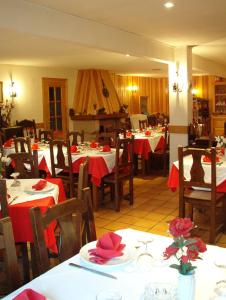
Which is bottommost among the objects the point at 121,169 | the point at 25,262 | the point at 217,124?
the point at 25,262

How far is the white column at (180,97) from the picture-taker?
6680mm

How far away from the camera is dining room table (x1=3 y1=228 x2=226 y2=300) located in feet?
4.17

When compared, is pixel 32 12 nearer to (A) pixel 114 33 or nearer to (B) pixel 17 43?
(A) pixel 114 33

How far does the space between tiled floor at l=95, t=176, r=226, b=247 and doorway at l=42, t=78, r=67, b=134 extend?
4.45 meters

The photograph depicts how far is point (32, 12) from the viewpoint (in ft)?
12.6

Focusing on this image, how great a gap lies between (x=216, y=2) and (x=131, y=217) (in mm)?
2764

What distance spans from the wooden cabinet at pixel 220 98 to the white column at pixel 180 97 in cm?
652

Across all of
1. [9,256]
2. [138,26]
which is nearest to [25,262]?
[9,256]

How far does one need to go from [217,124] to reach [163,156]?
632cm

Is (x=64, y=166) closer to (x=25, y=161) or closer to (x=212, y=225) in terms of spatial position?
(x=25, y=161)

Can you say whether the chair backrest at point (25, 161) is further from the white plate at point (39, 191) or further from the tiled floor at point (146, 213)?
the tiled floor at point (146, 213)

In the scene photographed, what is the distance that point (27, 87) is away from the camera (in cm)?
895

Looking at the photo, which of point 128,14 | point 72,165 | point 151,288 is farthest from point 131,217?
point 151,288

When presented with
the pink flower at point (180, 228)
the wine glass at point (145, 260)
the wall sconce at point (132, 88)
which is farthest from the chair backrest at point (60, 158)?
the wall sconce at point (132, 88)
